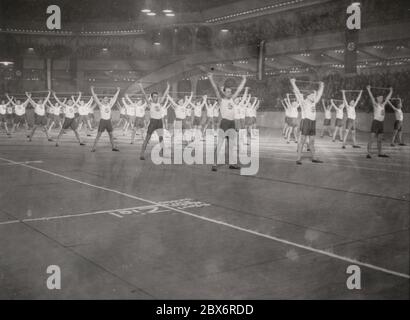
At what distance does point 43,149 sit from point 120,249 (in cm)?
1309

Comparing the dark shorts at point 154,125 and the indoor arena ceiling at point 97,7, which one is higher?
the indoor arena ceiling at point 97,7

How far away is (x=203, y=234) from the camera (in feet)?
19.6

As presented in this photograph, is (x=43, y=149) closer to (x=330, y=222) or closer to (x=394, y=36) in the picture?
(x=330, y=222)

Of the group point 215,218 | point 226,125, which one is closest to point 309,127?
point 226,125

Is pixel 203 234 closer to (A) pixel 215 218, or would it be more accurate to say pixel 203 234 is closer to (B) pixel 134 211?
(A) pixel 215 218

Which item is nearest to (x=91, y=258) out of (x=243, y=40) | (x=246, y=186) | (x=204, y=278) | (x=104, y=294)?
(x=104, y=294)

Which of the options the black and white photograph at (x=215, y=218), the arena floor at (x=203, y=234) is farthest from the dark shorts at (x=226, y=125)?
the arena floor at (x=203, y=234)

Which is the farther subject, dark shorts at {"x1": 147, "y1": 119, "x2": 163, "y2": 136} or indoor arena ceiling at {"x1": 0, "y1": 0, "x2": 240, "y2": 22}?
indoor arena ceiling at {"x1": 0, "y1": 0, "x2": 240, "y2": 22}

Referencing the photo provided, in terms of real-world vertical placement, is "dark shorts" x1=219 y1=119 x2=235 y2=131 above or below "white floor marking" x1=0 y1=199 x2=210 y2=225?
above

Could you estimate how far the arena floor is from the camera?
4.28 metres

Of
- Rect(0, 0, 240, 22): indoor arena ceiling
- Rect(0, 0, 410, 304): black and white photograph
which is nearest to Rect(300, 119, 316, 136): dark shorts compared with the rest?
Rect(0, 0, 410, 304): black and white photograph

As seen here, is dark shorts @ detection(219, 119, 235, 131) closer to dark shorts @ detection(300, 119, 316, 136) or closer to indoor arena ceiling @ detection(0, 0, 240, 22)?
dark shorts @ detection(300, 119, 316, 136)

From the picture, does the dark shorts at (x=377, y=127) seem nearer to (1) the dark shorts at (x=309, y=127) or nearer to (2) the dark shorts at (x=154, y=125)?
(1) the dark shorts at (x=309, y=127)

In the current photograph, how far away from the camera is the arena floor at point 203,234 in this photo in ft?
14.0
